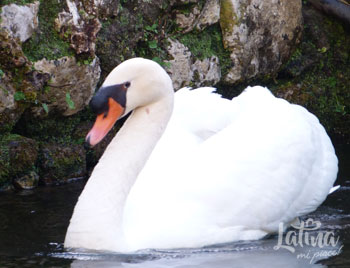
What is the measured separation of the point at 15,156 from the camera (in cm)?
691

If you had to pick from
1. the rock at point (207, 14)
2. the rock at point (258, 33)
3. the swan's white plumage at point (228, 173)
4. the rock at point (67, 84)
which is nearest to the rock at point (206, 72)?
the rock at point (258, 33)

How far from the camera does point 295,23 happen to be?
9156 mm

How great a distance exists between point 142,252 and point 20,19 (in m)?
2.93

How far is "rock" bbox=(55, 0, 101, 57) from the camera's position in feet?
23.3

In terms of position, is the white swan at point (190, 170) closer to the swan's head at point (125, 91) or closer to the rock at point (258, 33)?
the swan's head at point (125, 91)

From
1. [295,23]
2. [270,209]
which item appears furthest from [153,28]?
[270,209]

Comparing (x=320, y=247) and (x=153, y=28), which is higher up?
(x=153, y=28)

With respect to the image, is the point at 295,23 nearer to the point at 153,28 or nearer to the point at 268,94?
the point at 153,28

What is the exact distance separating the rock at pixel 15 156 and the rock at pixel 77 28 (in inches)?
37.2

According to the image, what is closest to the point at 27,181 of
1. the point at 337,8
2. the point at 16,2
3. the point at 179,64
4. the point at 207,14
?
the point at 16,2

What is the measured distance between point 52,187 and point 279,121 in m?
2.47

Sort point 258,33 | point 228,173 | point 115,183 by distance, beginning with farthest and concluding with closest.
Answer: point 258,33 → point 228,173 → point 115,183

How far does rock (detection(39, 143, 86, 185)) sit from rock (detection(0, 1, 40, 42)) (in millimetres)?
1077

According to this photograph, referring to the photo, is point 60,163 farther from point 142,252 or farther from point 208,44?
point 142,252
